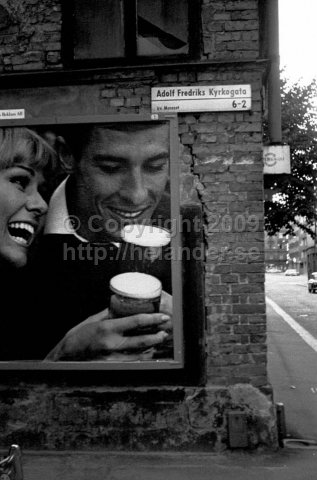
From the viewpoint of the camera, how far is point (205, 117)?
18.6 ft

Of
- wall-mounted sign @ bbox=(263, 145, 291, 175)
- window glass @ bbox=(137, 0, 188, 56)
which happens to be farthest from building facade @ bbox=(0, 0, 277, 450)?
wall-mounted sign @ bbox=(263, 145, 291, 175)

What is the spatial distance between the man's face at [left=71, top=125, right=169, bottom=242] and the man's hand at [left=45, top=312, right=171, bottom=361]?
871 millimetres

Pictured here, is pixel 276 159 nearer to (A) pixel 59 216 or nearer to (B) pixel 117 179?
(B) pixel 117 179

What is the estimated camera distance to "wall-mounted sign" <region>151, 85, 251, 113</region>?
5.62 metres

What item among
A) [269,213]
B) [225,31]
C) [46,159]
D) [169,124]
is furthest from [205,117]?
[269,213]

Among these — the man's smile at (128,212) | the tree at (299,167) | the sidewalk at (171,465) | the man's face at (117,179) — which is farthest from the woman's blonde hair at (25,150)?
the tree at (299,167)

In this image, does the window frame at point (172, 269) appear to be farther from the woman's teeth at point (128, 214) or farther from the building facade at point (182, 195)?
the woman's teeth at point (128, 214)

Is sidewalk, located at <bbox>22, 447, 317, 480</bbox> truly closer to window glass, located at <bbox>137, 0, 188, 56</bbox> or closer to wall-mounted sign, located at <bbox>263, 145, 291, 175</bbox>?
wall-mounted sign, located at <bbox>263, 145, 291, 175</bbox>

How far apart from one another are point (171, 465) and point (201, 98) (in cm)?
365

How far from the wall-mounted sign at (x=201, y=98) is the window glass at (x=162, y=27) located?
1.59 feet

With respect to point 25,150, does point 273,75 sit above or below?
above

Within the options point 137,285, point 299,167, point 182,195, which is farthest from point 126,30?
point 299,167

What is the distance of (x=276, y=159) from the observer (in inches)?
235

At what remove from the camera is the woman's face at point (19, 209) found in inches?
226
